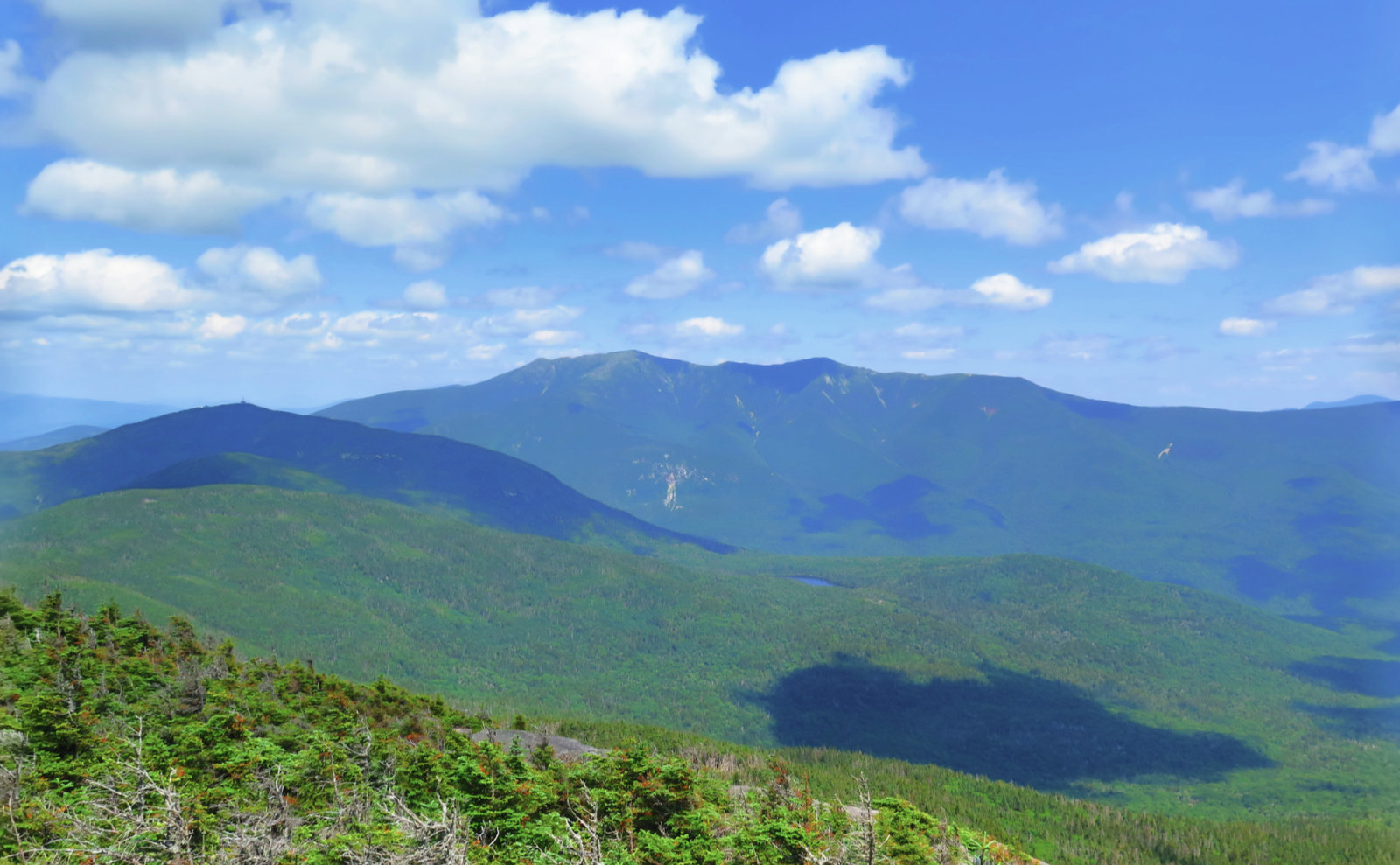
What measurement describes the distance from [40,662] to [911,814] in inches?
2445

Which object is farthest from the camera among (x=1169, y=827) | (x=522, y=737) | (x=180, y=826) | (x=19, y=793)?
(x=1169, y=827)

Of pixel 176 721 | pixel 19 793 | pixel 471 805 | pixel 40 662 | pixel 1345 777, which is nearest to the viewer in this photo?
pixel 19 793

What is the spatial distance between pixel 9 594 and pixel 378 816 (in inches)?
3022

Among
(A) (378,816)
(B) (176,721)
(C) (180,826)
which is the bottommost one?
(B) (176,721)

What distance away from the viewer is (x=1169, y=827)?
119812mm

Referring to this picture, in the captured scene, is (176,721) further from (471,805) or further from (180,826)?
(180,826)

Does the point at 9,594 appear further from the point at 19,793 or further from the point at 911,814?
the point at 911,814

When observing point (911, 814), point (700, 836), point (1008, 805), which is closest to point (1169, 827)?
point (1008, 805)

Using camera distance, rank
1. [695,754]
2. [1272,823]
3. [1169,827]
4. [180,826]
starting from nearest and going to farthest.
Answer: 1. [180,826]
2. [695,754]
3. [1169,827]
4. [1272,823]

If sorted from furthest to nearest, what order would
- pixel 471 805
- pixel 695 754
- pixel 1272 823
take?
pixel 1272 823
pixel 695 754
pixel 471 805

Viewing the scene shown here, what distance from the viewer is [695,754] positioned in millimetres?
97562

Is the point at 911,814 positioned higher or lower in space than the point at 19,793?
lower

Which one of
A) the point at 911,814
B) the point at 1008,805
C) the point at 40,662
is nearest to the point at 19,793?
the point at 40,662

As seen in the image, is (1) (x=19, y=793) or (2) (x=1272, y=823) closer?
(1) (x=19, y=793)
